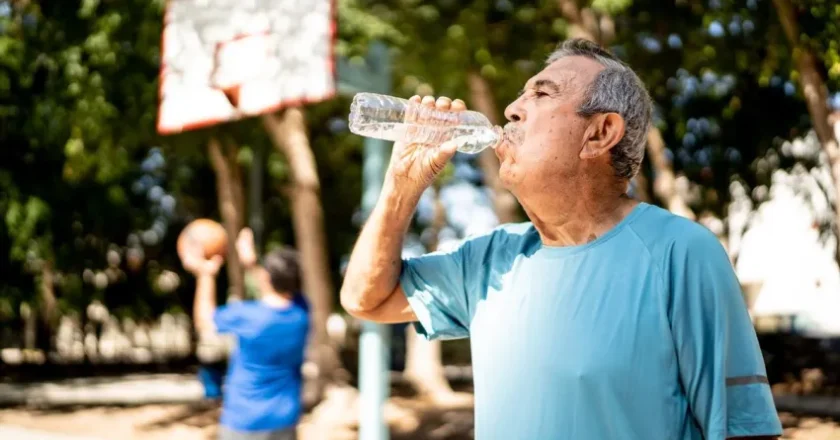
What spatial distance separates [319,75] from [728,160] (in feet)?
39.6

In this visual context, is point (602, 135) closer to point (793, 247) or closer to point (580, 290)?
point (580, 290)

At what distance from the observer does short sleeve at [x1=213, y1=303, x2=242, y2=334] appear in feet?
16.0

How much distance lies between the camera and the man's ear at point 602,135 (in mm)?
2039

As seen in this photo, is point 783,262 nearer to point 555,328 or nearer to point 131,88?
point 131,88

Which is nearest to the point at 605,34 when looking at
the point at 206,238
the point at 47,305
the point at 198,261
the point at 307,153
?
the point at 307,153

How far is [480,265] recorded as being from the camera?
7.14 feet

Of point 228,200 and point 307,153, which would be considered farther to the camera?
point 228,200

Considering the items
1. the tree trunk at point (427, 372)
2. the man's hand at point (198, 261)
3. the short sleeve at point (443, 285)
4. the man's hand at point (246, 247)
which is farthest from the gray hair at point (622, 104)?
the tree trunk at point (427, 372)

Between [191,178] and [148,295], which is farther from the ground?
[191,178]

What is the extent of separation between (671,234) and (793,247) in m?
27.7

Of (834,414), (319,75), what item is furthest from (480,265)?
(834,414)

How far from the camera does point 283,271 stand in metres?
4.94

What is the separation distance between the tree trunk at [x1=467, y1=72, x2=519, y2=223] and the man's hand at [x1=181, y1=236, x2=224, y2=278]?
6.74 meters

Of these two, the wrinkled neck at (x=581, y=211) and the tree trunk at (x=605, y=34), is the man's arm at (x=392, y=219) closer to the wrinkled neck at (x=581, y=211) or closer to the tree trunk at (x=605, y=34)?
the wrinkled neck at (x=581, y=211)
